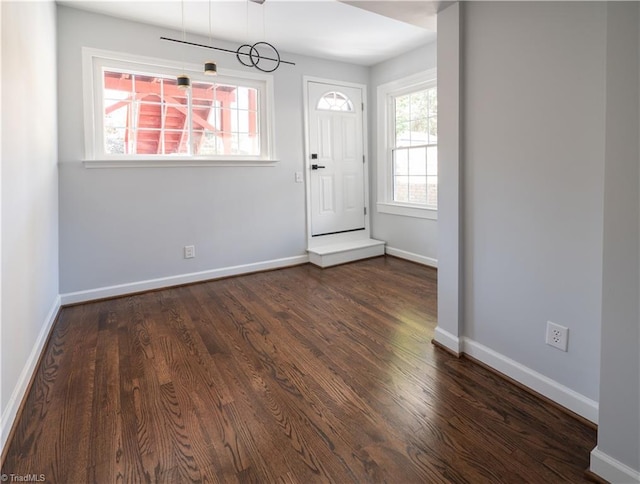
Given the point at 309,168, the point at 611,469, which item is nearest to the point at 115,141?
the point at 309,168

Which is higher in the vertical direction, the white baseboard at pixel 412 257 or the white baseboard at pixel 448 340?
the white baseboard at pixel 412 257

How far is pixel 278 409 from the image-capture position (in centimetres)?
180

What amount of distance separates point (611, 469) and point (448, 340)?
1.05 m

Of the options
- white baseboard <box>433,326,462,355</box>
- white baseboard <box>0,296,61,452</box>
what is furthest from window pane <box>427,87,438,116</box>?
white baseboard <box>0,296,61,452</box>

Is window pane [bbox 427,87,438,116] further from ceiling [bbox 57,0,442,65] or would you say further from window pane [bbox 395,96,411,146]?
ceiling [bbox 57,0,442,65]

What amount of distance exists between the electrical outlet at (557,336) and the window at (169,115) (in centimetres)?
323

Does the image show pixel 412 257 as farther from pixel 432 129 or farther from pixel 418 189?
pixel 432 129

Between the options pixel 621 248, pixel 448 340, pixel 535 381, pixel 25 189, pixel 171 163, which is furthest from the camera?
pixel 171 163

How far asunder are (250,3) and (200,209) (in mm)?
1931

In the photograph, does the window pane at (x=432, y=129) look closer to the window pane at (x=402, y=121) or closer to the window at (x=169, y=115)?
the window pane at (x=402, y=121)

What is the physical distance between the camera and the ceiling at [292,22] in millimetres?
3088

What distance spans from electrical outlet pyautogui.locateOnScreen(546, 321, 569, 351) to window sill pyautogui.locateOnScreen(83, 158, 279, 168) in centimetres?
323

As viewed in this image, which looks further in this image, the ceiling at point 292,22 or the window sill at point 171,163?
the window sill at point 171,163

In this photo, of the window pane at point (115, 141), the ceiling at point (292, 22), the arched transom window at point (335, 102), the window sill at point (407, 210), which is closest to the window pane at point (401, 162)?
the window sill at point (407, 210)
